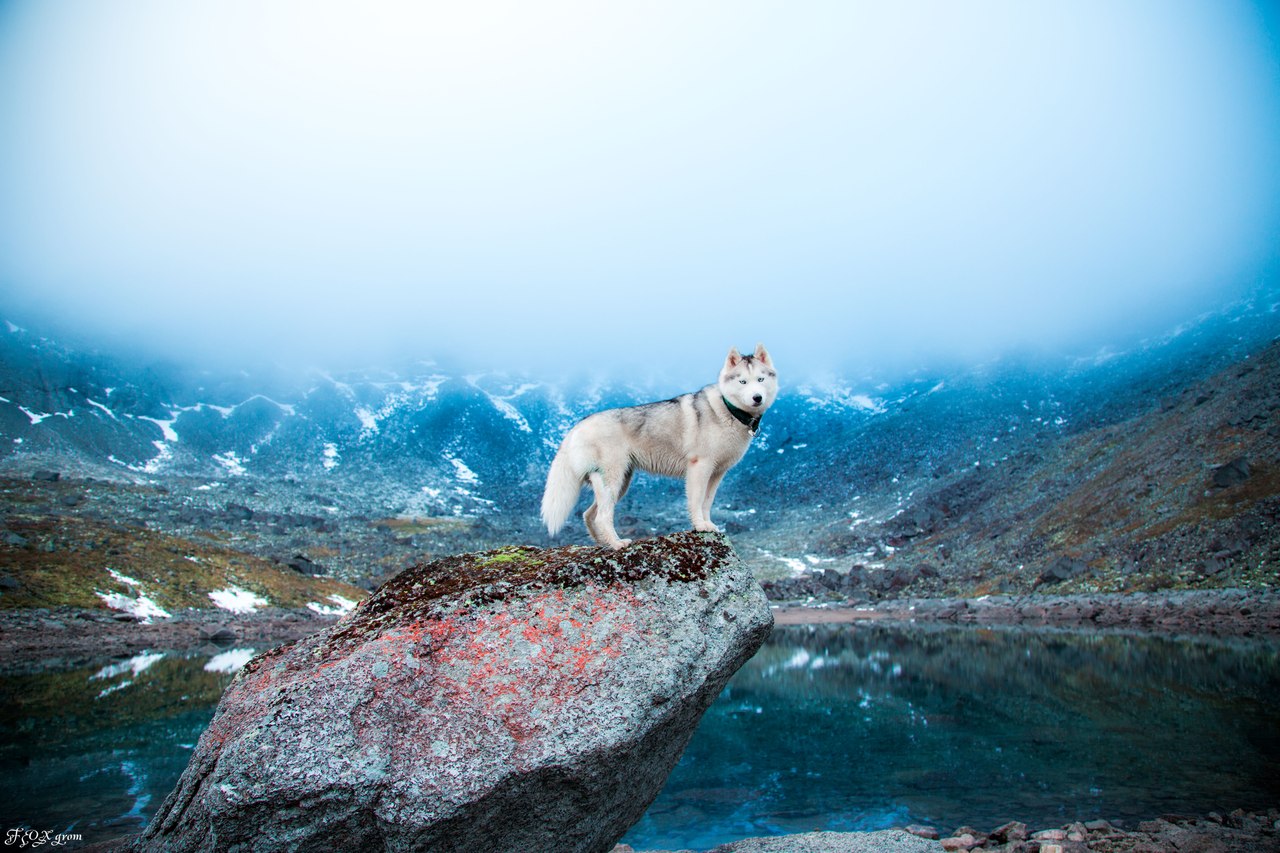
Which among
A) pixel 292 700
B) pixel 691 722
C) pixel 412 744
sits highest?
pixel 292 700

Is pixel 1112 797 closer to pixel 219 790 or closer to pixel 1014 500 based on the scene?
pixel 219 790

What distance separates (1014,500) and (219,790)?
367ft

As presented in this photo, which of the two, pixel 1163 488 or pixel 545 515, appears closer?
pixel 545 515

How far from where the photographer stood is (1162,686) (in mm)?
29672

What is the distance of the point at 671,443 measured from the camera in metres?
9.71

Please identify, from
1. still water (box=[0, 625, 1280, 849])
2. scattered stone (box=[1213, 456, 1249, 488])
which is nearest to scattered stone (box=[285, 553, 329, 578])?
still water (box=[0, 625, 1280, 849])

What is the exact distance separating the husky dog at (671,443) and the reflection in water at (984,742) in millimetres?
11256

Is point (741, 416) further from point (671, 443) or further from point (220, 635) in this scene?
point (220, 635)

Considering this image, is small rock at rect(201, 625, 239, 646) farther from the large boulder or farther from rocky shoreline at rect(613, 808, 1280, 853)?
the large boulder

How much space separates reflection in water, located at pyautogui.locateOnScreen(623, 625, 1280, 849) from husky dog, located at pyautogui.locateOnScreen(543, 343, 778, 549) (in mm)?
11256

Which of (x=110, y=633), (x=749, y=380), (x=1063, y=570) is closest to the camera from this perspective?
(x=749, y=380)

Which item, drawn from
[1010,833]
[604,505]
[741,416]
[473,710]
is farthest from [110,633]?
[741,416]

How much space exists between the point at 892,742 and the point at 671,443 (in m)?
20.6

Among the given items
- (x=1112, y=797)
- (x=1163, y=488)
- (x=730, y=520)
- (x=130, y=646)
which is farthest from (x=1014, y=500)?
(x=130, y=646)
